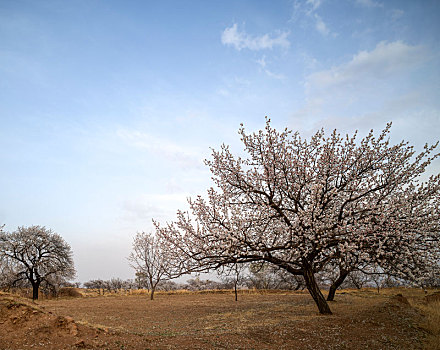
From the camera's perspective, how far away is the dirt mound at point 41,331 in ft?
24.3

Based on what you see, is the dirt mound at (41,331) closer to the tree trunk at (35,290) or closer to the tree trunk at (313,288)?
the tree trunk at (313,288)

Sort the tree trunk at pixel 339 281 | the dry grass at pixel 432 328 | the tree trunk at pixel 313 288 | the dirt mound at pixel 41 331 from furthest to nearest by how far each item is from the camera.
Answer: the tree trunk at pixel 339 281 → the tree trunk at pixel 313 288 → the dry grass at pixel 432 328 → the dirt mound at pixel 41 331

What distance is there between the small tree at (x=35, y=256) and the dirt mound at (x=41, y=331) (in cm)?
3054

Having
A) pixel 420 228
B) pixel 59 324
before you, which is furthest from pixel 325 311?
pixel 59 324

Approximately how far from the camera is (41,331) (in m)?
7.91

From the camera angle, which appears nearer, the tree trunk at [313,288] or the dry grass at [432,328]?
the dry grass at [432,328]

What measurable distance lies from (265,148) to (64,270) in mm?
36044

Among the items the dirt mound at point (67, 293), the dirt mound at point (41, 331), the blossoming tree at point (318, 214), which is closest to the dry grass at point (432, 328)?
the blossoming tree at point (318, 214)

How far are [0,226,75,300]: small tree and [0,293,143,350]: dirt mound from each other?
3054 cm

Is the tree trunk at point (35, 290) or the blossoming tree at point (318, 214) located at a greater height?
the blossoming tree at point (318, 214)

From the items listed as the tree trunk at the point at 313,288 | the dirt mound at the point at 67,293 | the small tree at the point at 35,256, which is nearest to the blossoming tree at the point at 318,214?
the tree trunk at the point at 313,288

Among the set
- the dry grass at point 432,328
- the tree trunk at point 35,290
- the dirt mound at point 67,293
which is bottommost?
the dirt mound at point 67,293

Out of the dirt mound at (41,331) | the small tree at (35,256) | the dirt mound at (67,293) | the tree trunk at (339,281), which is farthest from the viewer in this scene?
the dirt mound at (67,293)

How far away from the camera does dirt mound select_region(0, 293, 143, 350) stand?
741 centimetres
